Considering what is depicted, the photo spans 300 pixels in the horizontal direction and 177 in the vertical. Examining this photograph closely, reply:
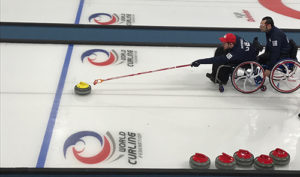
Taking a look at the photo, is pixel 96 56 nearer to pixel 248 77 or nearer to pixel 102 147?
pixel 248 77

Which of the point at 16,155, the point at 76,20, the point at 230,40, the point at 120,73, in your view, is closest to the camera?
the point at 16,155

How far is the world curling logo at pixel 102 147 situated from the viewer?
461 cm

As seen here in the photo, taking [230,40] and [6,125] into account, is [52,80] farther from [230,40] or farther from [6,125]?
[230,40]

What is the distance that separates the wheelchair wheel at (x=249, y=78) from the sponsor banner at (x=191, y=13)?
225 cm

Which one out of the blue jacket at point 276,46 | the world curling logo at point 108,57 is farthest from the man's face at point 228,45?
the world curling logo at point 108,57

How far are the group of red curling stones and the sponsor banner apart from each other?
3.81m

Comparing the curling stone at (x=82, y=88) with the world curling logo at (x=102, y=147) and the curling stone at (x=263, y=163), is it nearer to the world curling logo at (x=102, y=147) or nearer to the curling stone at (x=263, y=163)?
the world curling logo at (x=102, y=147)

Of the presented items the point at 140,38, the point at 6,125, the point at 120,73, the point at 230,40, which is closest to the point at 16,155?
the point at 6,125

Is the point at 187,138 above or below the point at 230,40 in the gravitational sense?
below

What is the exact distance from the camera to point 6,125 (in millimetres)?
5023

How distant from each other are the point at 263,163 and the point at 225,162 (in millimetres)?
346

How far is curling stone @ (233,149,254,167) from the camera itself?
4.52m

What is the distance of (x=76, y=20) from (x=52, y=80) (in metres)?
2.26

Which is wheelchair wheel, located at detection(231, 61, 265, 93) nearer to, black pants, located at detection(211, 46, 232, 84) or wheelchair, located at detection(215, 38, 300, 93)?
wheelchair, located at detection(215, 38, 300, 93)
